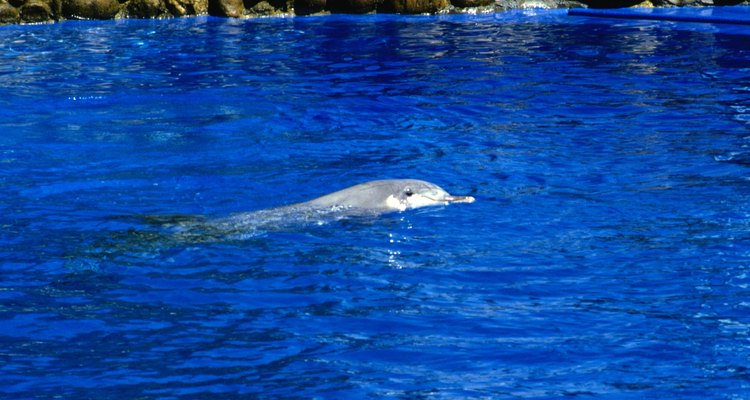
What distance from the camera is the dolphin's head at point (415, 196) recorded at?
20.7 feet

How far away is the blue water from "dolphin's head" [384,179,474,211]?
11 cm

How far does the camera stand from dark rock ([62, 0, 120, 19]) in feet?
57.1

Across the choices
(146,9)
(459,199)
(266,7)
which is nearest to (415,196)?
(459,199)

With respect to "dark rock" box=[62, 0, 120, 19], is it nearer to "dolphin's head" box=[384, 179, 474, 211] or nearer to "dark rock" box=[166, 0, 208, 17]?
"dark rock" box=[166, 0, 208, 17]

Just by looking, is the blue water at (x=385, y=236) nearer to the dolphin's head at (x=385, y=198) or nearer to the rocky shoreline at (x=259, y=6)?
the dolphin's head at (x=385, y=198)

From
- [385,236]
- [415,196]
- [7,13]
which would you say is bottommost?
[385,236]

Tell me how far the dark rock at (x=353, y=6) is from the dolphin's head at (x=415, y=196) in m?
11.9

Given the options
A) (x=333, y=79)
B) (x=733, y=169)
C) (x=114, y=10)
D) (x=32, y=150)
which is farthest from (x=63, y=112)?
(x=114, y=10)

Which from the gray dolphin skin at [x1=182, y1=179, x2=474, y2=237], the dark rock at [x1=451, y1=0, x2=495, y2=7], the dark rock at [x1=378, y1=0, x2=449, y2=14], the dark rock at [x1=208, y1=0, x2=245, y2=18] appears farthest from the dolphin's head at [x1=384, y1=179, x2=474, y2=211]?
the dark rock at [x1=451, y1=0, x2=495, y2=7]

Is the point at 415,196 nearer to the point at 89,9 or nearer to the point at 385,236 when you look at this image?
the point at 385,236

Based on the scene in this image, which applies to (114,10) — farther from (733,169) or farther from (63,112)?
(733,169)

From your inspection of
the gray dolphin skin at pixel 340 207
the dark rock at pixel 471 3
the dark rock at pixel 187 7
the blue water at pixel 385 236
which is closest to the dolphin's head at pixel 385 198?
the gray dolphin skin at pixel 340 207

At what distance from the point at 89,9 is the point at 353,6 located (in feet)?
15.0

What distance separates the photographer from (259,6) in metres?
18.2
